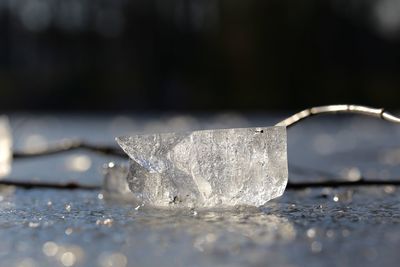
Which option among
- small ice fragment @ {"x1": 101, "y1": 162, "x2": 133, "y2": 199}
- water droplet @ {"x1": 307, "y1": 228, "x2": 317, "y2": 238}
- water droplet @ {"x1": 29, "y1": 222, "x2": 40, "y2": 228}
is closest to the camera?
water droplet @ {"x1": 307, "y1": 228, "x2": 317, "y2": 238}

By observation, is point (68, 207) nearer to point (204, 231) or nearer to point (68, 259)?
point (204, 231)

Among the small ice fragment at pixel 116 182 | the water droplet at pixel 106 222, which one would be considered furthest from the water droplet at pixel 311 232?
the small ice fragment at pixel 116 182

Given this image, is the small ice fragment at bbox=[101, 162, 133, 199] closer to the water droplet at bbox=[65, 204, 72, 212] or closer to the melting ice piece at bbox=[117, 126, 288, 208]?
the water droplet at bbox=[65, 204, 72, 212]

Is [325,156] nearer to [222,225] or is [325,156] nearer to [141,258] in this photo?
[222,225]

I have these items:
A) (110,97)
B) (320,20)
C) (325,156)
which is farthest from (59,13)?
(325,156)

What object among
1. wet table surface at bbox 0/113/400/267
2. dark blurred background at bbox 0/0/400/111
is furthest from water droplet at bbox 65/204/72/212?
dark blurred background at bbox 0/0/400/111

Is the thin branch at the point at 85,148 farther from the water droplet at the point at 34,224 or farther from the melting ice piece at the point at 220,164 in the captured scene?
the water droplet at the point at 34,224
